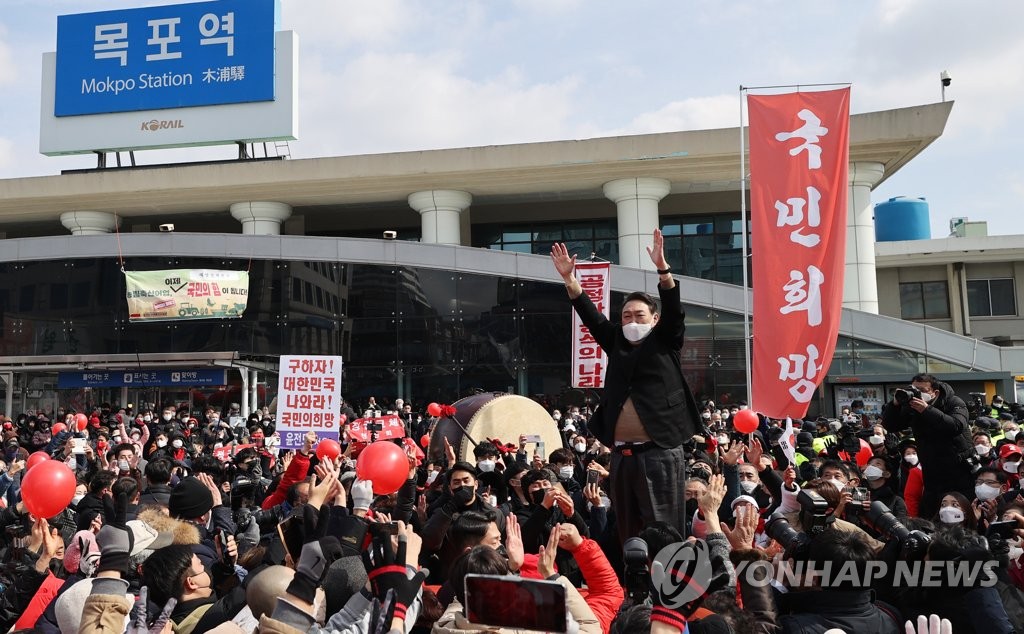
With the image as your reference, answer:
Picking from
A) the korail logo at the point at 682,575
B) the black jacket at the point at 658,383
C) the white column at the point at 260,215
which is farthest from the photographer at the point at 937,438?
the white column at the point at 260,215

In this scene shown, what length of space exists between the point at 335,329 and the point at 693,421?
20836 millimetres

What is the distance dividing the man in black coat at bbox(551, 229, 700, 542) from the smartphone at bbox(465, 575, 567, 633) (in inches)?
84.4

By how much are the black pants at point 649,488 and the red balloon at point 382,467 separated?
1191mm

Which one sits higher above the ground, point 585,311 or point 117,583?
point 585,311

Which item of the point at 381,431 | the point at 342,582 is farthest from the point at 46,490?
the point at 381,431

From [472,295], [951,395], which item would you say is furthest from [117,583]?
[472,295]

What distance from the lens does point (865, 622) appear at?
11.8 feet

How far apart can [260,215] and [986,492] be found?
26.2 metres

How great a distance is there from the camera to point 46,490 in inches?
208

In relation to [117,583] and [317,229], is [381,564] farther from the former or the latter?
[317,229]

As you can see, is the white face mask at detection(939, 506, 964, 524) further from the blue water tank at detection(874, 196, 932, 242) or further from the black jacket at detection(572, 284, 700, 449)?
the blue water tank at detection(874, 196, 932, 242)

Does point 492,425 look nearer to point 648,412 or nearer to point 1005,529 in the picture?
point 648,412

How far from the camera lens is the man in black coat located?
4.71 m

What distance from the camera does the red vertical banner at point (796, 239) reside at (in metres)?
9.81
